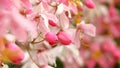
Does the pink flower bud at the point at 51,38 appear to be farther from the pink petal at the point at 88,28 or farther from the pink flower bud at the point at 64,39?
the pink petal at the point at 88,28

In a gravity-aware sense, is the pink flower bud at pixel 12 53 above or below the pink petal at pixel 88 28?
above

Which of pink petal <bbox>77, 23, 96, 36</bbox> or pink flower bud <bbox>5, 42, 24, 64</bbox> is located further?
pink petal <bbox>77, 23, 96, 36</bbox>

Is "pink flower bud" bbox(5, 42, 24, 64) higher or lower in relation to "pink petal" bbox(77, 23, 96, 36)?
higher

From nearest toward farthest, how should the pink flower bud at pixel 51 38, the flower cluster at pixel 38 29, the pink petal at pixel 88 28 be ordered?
the flower cluster at pixel 38 29
the pink flower bud at pixel 51 38
the pink petal at pixel 88 28

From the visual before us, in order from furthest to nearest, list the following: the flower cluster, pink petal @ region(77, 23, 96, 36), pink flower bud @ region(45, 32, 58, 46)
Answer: pink petal @ region(77, 23, 96, 36) → pink flower bud @ region(45, 32, 58, 46) → the flower cluster

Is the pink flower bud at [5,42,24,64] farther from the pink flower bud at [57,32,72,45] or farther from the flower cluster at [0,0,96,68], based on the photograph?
the pink flower bud at [57,32,72,45]

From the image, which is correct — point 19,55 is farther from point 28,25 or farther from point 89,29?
point 89,29

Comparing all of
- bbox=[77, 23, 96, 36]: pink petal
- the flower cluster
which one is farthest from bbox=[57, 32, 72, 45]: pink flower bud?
bbox=[77, 23, 96, 36]: pink petal

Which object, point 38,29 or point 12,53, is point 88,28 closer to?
point 38,29


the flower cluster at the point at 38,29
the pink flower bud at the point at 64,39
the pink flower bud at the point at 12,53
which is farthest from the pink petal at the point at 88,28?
the pink flower bud at the point at 12,53

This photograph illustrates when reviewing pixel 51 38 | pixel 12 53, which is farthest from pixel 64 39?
pixel 12 53

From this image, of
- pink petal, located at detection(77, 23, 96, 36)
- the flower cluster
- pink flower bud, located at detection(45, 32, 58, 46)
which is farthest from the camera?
pink petal, located at detection(77, 23, 96, 36)
